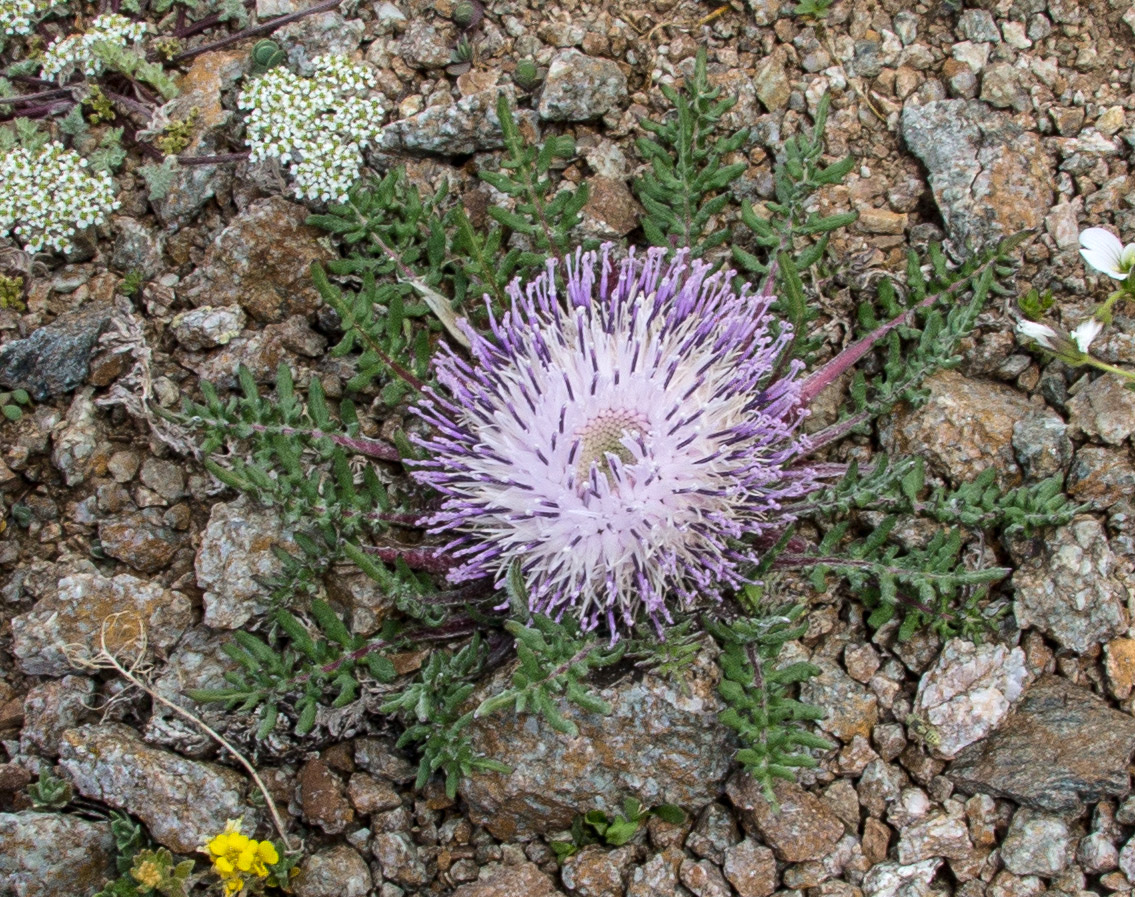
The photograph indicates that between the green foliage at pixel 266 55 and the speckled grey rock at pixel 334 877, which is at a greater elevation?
the green foliage at pixel 266 55

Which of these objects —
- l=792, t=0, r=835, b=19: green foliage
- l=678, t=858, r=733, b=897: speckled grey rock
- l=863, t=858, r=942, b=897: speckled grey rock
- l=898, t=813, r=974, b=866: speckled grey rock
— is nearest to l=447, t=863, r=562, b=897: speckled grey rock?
l=678, t=858, r=733, b=897: speckled grey rock

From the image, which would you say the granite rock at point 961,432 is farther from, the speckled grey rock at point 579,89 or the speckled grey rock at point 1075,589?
the speckled grey rock at point 579,89

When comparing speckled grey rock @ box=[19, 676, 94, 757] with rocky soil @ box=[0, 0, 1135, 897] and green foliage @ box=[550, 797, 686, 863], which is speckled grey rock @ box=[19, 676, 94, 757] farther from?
green foliage @ box=[550, 797, 686, 863]

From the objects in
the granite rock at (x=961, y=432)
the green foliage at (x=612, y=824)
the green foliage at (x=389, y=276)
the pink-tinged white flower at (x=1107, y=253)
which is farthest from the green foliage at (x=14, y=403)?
the pink-tinged white flower at (x=1107, y=253)

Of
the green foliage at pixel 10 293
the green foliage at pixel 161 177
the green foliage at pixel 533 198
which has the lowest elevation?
the green foliage at pixel 10 293

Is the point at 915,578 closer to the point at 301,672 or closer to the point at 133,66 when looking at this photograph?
the point at 301,672

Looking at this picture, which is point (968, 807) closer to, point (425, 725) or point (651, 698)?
point (651, 698)

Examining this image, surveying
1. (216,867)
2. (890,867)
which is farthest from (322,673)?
(890,867)
